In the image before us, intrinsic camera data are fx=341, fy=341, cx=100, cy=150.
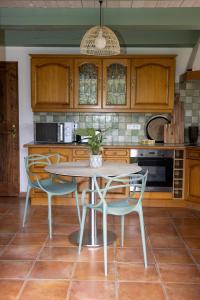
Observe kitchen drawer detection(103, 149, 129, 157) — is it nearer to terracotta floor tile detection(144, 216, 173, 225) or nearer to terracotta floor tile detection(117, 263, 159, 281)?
terracotta floor tile detection(144, 216, 173, 225)

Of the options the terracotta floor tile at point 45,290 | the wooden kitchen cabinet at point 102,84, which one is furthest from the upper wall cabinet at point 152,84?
the terracotta floor tile at point 45,290

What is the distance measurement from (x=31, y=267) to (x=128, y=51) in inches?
137

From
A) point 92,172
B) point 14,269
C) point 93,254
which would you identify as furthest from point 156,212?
point 14,269

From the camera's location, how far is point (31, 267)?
2791 millimetres

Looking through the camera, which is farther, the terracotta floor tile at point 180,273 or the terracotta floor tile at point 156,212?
Answer: the terracotta floor tile at point 156,212

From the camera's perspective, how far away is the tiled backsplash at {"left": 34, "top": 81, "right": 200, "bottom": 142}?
5.14 m

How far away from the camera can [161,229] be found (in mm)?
3777

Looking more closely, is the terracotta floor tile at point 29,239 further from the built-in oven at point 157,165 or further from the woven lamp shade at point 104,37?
the woven lamp shade at point 104,37

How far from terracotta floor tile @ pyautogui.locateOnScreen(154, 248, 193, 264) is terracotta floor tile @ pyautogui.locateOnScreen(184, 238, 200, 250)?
0.52 feet

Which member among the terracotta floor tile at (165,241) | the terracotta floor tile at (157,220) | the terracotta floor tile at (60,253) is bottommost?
the terracotta floor tile at (60,253)

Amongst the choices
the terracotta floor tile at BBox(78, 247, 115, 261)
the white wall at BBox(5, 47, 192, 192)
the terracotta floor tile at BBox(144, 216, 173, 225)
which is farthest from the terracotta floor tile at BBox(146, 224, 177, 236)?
the white wall at BBox(5, 47, 192, 192)

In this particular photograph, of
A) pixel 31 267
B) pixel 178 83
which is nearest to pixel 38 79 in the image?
pixel 178 83

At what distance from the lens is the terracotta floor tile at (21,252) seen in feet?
9.81

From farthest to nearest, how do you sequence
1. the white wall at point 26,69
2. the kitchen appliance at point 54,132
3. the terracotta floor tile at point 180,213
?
the white wall at point 26,69 < the kitchen appliance at point 54,132 < the terracotta floor tile at point 180,213
